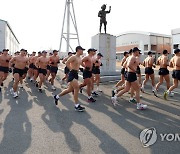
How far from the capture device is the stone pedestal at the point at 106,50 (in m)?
13.9

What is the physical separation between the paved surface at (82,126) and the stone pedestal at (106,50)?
6610mm

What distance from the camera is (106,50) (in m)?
14.1

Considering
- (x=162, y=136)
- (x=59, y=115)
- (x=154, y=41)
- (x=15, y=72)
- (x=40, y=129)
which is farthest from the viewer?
(x=154, y=41)

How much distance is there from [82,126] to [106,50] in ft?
31.8

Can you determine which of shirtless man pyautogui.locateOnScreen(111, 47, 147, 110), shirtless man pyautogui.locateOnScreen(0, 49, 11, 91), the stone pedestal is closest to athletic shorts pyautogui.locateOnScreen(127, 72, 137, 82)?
shirtless man pyautogui.locateOnScreen(111, 47, 147, 110)

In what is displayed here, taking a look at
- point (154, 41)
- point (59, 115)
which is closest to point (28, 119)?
Result: point (59, 115)

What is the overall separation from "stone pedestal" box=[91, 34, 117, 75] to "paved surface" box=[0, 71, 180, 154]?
260 inches

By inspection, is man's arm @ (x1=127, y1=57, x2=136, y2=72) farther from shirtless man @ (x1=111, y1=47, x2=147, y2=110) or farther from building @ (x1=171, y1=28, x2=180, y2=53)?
building @ (x1=171, y1=28, x2=180, y2=53)

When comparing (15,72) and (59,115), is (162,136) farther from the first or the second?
(15,72)

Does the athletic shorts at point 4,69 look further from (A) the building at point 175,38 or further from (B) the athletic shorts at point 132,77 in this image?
(A) the building at point 175,38

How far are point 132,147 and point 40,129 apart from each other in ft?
6.44

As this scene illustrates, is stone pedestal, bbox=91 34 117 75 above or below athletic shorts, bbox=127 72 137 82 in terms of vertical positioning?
above

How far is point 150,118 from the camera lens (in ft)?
18.0

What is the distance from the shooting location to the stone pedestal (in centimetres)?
1387
